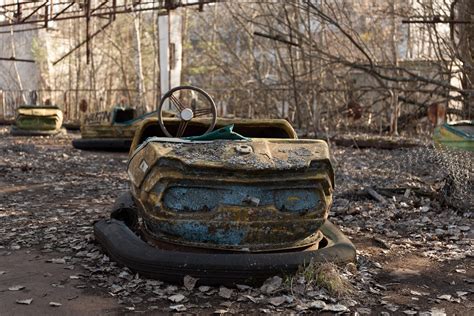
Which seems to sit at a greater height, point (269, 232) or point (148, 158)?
point (148, 158)

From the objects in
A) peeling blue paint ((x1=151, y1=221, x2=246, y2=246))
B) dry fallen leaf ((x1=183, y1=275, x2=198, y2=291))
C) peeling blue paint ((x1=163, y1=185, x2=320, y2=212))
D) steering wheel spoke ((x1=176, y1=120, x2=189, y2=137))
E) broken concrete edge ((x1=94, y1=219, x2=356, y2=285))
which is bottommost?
dry fallen leaf ((x1=183, y1=275, x2=198, y2=291))

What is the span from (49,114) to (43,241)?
36.2 ft

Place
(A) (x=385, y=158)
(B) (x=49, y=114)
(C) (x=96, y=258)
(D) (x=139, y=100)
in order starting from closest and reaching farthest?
(C) (x=96, y=258)
(A) (x=385, y=158)
(B) (x=49, y=114)
(D) (x=139, y=100)

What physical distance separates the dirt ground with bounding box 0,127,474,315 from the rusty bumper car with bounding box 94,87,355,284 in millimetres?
118

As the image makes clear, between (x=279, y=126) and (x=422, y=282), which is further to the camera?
(x=279, y=126)

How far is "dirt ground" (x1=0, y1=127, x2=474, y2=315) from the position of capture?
118 inches

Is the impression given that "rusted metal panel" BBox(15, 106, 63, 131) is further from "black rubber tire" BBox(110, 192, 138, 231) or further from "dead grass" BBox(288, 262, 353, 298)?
"dead grass" BBox(288, 262, 353, 298)

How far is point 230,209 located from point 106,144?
8.63 m

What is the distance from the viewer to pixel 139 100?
20.9m

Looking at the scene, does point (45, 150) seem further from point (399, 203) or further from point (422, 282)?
point (422, 282)

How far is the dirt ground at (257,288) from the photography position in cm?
299

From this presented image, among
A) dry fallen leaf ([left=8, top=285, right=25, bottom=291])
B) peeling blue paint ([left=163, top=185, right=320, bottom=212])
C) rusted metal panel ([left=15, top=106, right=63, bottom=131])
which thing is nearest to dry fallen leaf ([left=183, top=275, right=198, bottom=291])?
peeling blue paint ([left=163, top=185, right=320, bottom=212])

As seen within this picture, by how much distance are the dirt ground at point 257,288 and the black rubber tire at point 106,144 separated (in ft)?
11.8

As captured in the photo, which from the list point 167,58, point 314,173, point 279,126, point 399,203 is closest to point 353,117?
point 167,58
